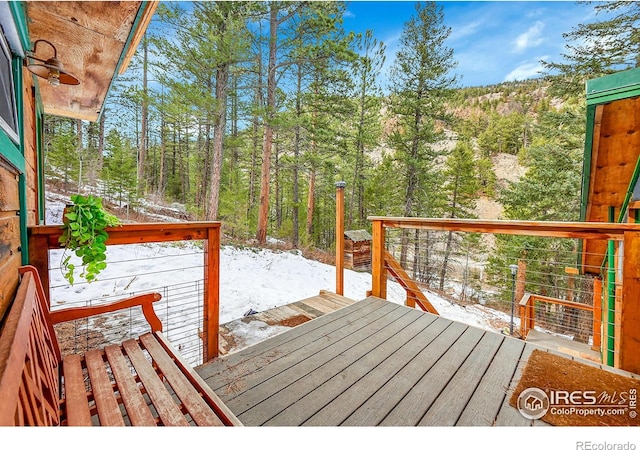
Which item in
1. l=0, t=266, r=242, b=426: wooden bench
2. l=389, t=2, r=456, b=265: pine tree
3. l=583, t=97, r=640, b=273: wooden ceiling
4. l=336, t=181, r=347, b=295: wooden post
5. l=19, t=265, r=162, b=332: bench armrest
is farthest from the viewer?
l=389, t=2, r=456, b=265: pine tree

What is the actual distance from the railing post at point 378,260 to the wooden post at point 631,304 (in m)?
1.81

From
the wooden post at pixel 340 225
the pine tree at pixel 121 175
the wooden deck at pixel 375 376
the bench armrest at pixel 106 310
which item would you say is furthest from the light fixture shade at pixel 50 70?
the pine tree at pixel 121 175

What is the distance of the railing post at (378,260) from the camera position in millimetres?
3041

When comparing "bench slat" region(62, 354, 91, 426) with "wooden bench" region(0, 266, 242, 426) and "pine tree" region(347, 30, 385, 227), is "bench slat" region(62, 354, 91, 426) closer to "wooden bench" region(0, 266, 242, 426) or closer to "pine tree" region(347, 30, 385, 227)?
"wooden bench" region(0, 266, 242, 426)

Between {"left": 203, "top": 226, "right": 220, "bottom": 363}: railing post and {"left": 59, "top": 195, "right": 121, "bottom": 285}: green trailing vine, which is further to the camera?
{"left": 203, "top": 226, "right": 220, "bottom": 363}: railing post

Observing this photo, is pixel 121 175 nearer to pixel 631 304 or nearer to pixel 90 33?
pixel 90 33

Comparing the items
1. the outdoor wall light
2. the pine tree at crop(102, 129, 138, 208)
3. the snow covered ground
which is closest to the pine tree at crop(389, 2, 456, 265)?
the snow covered ground

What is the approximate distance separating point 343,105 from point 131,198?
8.16 m

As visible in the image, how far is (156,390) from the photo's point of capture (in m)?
1.17

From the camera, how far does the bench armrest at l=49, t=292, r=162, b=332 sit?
1.45 metres

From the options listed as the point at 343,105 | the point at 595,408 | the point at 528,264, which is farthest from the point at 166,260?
the point at 528,264

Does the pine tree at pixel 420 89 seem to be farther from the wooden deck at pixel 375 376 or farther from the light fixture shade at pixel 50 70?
the light fixture shade at pixel 50 70

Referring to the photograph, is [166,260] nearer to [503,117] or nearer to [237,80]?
[237,80]

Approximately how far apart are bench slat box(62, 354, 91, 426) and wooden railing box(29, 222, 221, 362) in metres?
0.56
